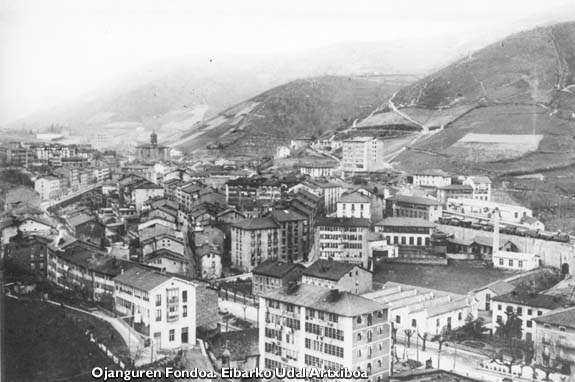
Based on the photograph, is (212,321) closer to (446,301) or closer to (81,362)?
(81,362)

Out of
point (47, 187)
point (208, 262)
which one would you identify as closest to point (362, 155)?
point (47, 187)

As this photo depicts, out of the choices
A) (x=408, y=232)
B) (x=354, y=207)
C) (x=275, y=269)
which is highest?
(x=354, y=207)

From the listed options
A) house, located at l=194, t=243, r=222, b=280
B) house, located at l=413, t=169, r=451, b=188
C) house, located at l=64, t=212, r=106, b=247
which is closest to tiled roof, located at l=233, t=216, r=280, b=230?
house, located at l=194, t=243, r=222, b=280

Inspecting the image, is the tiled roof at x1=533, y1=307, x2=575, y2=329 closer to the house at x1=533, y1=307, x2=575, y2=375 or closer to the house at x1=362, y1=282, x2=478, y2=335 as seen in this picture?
the house at x1=533, y1=307, x2=575, y2=375

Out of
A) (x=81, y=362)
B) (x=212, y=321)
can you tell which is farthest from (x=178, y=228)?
(x=81, y=362)

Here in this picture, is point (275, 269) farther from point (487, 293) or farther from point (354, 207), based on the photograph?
point (354, 207)
